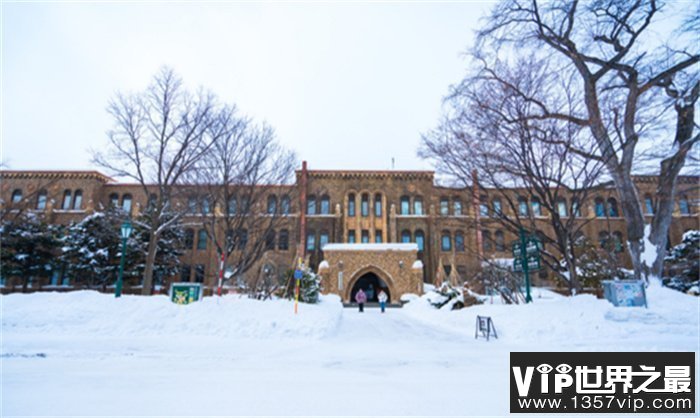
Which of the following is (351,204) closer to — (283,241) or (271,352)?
(283,241)

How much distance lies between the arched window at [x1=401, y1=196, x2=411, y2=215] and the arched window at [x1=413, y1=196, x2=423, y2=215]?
0.52 meters

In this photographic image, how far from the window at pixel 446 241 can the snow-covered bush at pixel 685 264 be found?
13782 mm

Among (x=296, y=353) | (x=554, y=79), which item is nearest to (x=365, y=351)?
(x=296, y=353)

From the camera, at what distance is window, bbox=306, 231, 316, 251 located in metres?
30.2

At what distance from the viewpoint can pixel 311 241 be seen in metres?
30.5

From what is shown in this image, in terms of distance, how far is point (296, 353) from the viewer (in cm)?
680

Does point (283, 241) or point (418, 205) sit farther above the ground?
point (418, 205)

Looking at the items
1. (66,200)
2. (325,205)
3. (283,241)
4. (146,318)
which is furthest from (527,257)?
(66,200)

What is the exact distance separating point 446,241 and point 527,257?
19027 millimetres

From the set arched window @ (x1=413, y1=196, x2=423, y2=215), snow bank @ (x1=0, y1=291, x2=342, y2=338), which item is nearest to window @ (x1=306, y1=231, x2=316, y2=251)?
arched window @ (x1=413, y1=196, x2=423, y2=215)

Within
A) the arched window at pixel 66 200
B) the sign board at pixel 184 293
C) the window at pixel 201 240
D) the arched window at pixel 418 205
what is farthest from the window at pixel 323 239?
the arched window at pixel 66 200

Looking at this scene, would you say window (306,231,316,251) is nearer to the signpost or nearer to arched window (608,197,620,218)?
the signpost

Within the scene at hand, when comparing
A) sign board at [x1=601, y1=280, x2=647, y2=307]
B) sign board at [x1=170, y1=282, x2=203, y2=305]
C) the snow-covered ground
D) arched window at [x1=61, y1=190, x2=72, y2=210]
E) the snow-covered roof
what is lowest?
the snow-covered ground

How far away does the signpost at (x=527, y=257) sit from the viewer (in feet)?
36.3
